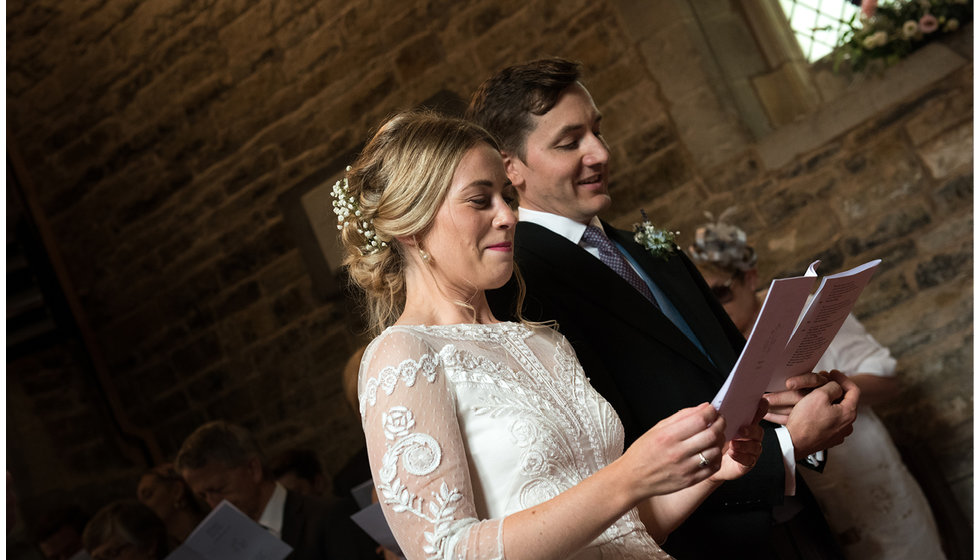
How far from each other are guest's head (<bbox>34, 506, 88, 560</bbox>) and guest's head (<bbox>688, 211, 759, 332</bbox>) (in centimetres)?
383

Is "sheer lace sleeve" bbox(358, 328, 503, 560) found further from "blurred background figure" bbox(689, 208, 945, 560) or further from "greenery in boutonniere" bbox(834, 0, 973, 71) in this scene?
"greenery in boutonniere" bbox(834, 0, 973, 71)

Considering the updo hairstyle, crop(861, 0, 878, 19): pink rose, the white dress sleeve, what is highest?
crop(861, 0, 878, 19): pink rose

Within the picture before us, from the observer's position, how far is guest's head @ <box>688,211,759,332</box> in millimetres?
2980

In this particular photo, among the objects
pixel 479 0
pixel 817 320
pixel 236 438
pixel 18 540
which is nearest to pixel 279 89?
pixel 479 0

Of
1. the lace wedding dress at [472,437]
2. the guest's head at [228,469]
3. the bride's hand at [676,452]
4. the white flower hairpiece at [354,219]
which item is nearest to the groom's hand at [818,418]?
the lace wedding dress at [472,437]

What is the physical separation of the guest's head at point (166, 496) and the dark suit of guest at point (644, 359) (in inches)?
123

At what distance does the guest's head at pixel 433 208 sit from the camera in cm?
163

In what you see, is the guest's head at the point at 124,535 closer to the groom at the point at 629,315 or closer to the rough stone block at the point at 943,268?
the groom at the point at 629,315

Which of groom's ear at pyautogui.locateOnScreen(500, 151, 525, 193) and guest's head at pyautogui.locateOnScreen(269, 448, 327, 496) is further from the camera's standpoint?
guest's head at pyautogui.locateOnScreen(269, 448, 327, 496)

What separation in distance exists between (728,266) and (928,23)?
185 centimetres

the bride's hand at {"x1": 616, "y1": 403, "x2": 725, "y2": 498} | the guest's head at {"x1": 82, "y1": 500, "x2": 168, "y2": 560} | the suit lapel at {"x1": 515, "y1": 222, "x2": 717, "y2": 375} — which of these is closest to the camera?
the bride's hand at {"x1": 616, "y1": 403, "x2": 725, "y2": 498}

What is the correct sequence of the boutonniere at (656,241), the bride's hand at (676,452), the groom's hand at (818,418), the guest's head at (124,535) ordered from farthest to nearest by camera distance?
the guest's head at (124,535)
the boutonniere at (656,241)
the groom's hand at (818,418)
the bride's hand at (676,452)

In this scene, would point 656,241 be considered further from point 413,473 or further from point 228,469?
point 228,469

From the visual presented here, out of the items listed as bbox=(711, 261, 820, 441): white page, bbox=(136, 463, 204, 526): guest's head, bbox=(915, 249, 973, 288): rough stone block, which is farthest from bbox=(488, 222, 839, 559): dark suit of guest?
bbox=(136, 463, 204, 526): guest's head
